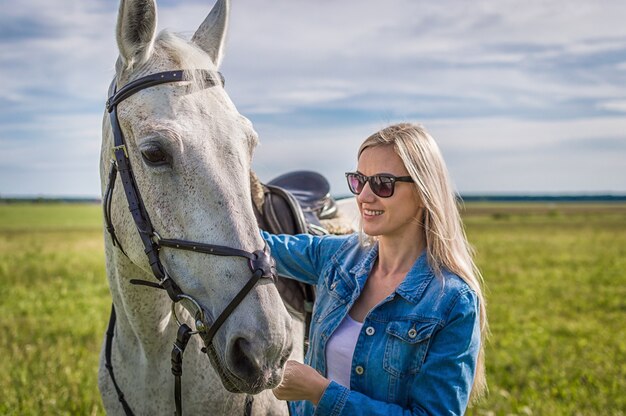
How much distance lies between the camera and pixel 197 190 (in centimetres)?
214

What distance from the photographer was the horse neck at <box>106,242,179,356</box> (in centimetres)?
257

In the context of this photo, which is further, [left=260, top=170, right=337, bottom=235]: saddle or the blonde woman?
[left=260, top=170, right=337, bottom=235]: saddle

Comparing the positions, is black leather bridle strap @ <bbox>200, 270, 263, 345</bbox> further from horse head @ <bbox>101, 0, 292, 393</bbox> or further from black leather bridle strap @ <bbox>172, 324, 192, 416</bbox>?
black leather bridle strap @ <bbox>172, 324, 192, 416</bbox>

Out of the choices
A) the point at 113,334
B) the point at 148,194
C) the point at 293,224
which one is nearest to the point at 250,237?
the point at 148,194

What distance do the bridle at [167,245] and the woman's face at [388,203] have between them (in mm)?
472

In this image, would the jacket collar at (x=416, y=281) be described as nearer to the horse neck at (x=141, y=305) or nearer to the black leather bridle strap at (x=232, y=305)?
the black leather bridle strap at (x=232, y=305)

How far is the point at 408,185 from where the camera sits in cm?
232

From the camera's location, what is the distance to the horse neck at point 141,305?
2570mm

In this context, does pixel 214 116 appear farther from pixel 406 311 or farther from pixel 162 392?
pixel 162 392

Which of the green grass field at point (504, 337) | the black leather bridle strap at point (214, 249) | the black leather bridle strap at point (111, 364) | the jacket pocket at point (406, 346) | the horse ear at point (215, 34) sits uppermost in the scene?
the horse ear at point (215, 34)

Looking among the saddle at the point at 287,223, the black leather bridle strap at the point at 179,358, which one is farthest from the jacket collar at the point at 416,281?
the saddle at the point at 287,223

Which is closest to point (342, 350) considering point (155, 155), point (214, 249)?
point (214, 249)

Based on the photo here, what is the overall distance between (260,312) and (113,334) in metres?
1.39

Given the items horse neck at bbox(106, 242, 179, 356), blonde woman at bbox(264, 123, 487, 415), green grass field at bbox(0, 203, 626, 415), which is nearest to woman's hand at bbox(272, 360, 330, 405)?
blonde woman at bbox(264, 123, 487, 415)
